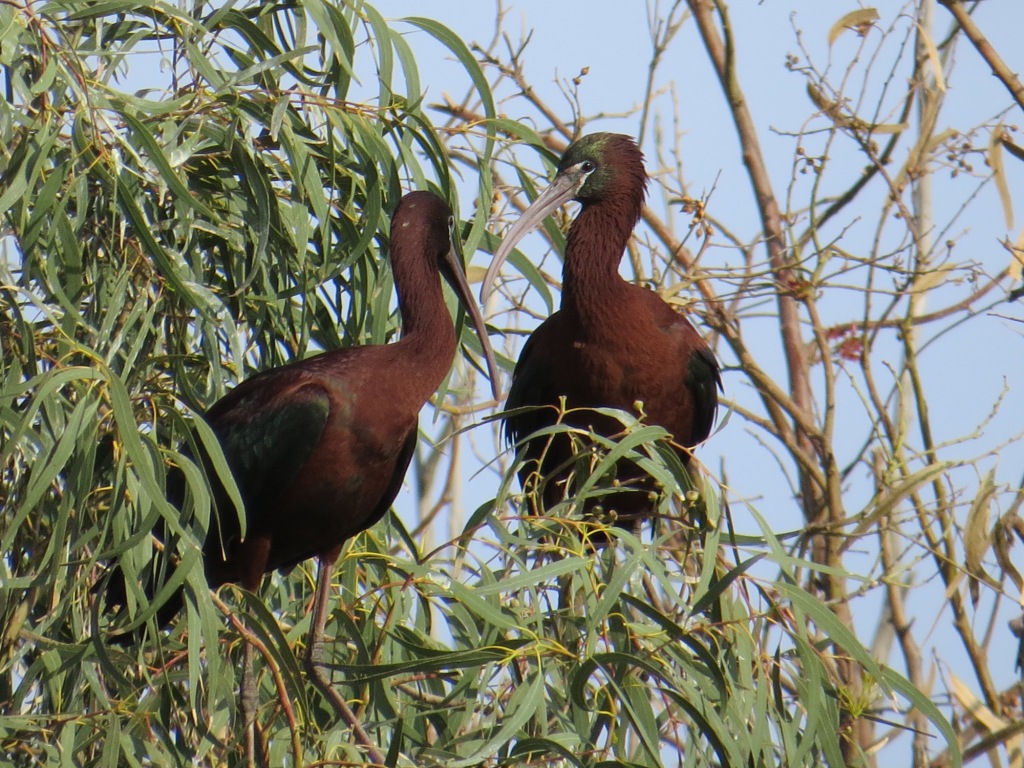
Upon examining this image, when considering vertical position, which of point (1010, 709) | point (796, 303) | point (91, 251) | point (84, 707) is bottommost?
point (84, 707)

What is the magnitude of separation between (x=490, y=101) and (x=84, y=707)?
5.03 ft

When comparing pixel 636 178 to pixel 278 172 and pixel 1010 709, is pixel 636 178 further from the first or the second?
pixel 1010 709

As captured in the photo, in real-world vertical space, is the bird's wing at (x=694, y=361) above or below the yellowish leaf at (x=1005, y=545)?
above

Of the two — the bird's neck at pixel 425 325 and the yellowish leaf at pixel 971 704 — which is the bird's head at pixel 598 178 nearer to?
the bird's neck at pixel 425 325

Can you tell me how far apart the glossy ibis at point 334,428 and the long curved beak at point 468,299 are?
0.22ft

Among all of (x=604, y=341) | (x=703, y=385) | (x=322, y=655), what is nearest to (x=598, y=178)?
(x=604, y=341)

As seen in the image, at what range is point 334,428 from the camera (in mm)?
3045

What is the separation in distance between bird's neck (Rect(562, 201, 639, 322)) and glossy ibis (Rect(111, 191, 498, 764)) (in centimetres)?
50

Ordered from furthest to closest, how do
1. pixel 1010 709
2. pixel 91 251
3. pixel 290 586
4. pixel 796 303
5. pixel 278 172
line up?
1. pixel 796 303
2. pixel 1010 709
3. pixel 290 586
4. pixel 278 172
5. pixel 91 251

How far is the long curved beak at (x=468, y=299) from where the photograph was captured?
3.26m

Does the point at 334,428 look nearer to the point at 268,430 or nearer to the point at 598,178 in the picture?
the point at 268,430

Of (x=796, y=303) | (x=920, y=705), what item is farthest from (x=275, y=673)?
(x=796, y=303)

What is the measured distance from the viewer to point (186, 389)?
2660 millimetres

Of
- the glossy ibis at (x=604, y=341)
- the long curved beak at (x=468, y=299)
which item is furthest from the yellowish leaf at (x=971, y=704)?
the long curved beak at (x=468, y=299)
